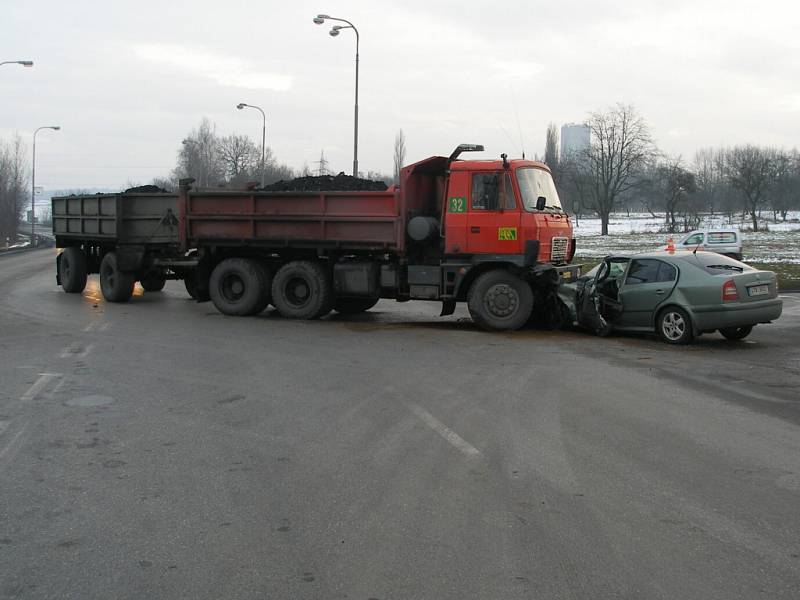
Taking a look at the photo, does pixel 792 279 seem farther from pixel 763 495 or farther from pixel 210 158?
pixel 210 158

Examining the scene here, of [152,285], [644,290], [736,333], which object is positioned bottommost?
[736,333]

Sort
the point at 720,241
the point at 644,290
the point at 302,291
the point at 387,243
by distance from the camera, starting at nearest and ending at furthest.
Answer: the point at 644,290, the point at 387,243, the point at 302,291, the point at 720,241

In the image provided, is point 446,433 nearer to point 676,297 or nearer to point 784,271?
point 676,297

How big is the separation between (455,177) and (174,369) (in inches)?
245

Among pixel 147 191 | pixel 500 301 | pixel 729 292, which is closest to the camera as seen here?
pixel 729 292

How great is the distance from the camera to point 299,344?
12039 millimetres

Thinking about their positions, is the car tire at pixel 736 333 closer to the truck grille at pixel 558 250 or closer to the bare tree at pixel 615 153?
the truck grille at pixel 558 250

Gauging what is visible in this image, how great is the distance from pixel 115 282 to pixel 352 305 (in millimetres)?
5510

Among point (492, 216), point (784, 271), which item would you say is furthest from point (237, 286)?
point (784, 271)

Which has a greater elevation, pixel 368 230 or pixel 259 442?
pixel 368 230

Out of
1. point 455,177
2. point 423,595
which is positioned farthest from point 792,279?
point 423,595

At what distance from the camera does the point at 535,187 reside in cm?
1377

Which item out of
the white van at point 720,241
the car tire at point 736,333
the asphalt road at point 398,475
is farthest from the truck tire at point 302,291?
the white van at point 720,241

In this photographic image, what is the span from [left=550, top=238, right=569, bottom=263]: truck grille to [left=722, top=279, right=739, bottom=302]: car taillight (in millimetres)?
3070
